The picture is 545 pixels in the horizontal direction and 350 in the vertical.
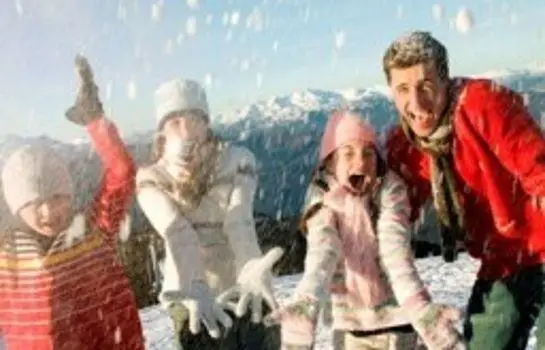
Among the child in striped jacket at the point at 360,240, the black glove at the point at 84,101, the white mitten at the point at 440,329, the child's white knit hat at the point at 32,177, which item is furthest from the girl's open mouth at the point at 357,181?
the black glove at the point at 84,101

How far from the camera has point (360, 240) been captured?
414 cm

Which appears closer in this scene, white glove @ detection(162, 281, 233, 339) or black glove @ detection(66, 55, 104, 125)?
white glove @ detection(162, 281, 233, 339)

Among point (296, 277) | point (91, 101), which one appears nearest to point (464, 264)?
point (296, 277)

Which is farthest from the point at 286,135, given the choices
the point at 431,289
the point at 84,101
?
the point at 84,101

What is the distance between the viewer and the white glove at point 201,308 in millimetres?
4184

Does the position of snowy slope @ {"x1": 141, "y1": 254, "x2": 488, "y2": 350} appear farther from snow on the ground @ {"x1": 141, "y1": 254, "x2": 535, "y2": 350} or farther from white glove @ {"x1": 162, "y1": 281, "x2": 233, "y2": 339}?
white glove @ {"x1": 162, "y1": 281, "x2": 233, "y2": 339}

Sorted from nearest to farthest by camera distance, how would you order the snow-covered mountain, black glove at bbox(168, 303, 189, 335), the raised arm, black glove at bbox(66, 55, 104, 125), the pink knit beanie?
1. the pink knit beanie
2. black glove at bbox(168, 303, 189, 335)
3. the raised arm
4. black glove at bbox(66, 55, 104, 125)
5. the snow-covered mountain

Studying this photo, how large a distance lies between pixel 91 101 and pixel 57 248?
904 mm

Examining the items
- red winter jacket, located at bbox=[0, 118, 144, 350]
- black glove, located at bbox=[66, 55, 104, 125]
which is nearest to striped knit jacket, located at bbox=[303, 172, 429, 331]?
red winter jacket, located at bbox=[0, 118, 144, 350]

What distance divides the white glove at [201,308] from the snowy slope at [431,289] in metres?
3.28

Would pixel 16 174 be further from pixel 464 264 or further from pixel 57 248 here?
pixel 464 264

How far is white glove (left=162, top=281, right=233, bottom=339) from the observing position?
4184 millimetres

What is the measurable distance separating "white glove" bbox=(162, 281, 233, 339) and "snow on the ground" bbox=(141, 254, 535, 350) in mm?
3282

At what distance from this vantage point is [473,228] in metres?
4.14
